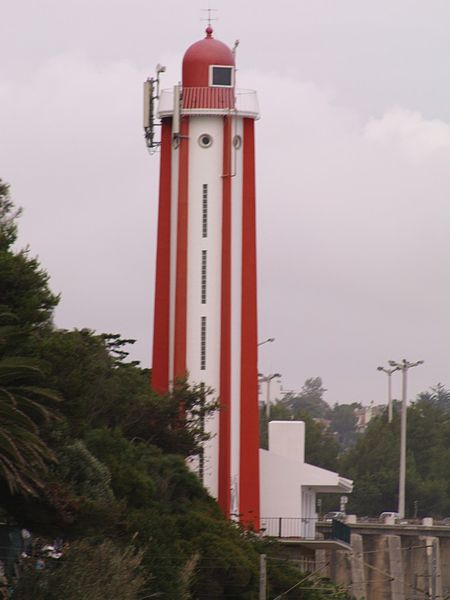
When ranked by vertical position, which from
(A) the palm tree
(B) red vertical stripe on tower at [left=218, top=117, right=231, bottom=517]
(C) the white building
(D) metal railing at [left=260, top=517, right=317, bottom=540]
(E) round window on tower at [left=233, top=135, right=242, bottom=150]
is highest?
(E) round window on tower at [left=233, top=135, right=242, bottom=150]

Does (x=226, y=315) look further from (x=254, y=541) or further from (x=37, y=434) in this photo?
(x=37, y=434)

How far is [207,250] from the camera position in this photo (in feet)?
230

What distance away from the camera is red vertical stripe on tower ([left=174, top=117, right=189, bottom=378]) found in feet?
230

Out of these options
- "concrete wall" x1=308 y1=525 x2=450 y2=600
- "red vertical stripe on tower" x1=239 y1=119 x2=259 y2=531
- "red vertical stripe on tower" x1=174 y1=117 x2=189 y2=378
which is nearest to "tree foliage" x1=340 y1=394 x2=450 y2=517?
"concrete wall" x1=308 y1=525 x2=450 y2=600

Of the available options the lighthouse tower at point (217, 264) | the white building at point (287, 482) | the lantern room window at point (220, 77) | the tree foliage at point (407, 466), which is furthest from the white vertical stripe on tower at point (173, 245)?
the tree foliage at point (407, 466)

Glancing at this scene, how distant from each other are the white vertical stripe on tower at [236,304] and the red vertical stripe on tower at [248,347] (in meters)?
0.16

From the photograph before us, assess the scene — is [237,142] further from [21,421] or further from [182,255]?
[21,421]

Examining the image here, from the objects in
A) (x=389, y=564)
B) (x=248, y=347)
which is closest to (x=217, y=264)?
(x=248, y=347)

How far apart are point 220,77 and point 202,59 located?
96 centimetres

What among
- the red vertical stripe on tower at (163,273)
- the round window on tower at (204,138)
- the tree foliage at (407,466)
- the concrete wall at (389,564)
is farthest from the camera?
the tree foliage at (407,466)

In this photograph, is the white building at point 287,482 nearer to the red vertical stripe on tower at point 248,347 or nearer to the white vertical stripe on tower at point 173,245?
the red vertical stripe on tower at point 248,347

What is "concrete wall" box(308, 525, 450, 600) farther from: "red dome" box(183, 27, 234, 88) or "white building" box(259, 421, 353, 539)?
"red dome" box(183, 27, 234, 88)

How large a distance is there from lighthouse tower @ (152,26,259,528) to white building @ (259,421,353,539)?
8.51ft

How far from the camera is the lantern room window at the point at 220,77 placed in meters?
70.4
